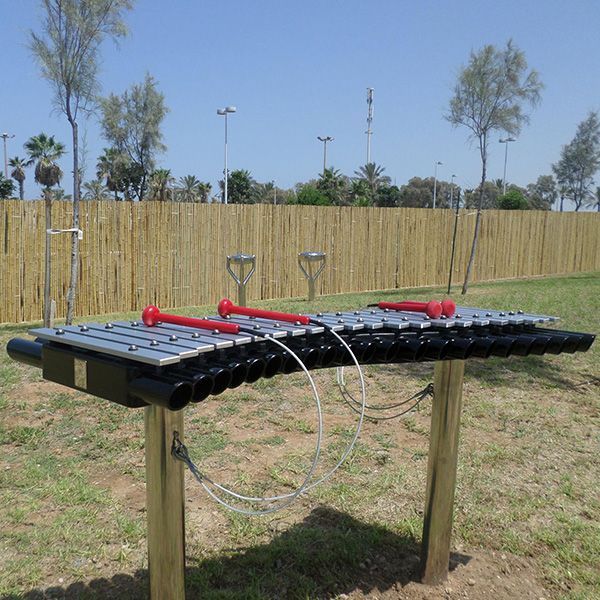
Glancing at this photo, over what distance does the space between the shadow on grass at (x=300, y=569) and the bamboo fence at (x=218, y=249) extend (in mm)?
8174

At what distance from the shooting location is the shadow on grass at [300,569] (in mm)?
3195

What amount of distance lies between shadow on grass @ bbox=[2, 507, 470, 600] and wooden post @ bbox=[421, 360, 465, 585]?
0.15 metres

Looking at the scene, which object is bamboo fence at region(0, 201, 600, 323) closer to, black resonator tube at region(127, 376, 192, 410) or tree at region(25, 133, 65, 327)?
black resonator tube at region(127, 376, 192, 410)

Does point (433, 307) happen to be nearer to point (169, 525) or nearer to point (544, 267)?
point (169, 525)

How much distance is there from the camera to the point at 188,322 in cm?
262

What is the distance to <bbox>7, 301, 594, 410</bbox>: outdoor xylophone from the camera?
212 cm

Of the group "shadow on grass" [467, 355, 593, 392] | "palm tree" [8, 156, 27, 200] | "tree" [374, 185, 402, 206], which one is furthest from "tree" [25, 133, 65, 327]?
"shadow on grass" [467, 355, 593, 392]

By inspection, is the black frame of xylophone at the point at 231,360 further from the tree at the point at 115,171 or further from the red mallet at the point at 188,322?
the tree at the point at 115,171

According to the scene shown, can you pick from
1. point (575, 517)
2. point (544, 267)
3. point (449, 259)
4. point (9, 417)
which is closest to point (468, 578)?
point (575, 517)

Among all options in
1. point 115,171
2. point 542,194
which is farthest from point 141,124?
point 542,194

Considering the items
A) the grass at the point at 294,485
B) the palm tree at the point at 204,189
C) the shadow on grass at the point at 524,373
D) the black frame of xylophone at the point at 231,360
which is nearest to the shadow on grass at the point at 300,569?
the grass at the point at 294,485

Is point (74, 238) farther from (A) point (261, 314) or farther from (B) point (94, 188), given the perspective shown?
(B) point (94, 188)

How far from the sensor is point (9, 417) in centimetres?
538

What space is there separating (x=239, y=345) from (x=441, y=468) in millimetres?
1426
